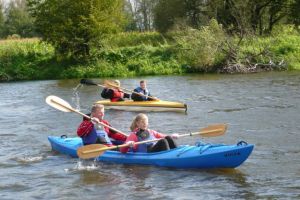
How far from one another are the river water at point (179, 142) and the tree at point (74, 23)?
33.4ft

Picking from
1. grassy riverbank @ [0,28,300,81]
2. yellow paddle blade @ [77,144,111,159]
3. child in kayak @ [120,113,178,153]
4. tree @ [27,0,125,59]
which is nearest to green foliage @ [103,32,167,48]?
grassy riverbank @ [0,28,300,81]

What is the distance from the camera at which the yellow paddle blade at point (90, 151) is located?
26.6 feet

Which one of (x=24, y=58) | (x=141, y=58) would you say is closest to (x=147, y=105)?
(x=141, y=58)

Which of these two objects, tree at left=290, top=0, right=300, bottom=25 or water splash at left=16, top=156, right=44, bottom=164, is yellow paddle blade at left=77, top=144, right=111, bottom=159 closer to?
water splash at left=16, top=156, right=44, bottom=164

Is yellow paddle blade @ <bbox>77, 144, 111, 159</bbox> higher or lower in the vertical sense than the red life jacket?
lower

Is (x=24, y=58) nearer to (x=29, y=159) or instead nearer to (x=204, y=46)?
(x=204, y=46)

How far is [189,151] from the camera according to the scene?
8102mm

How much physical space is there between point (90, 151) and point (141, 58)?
21937mm

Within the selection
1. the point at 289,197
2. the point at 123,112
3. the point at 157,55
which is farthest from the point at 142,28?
the point at 289,197

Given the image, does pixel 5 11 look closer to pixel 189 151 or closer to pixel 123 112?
pixel 123 112

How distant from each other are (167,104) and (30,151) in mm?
5035

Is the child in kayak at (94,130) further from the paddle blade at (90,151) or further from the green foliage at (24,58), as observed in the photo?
the green foliage at (24,58)

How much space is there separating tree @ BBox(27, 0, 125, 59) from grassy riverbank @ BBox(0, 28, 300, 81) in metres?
0.81

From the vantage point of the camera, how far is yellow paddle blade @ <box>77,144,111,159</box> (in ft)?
26.6
